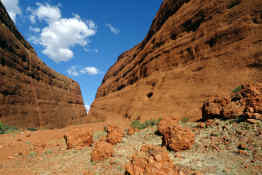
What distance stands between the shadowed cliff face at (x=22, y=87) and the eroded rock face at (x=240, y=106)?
57.0 feet

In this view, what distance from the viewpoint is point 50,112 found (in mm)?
22031

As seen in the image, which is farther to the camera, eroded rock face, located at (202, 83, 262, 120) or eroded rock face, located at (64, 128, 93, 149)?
eroded rock face, located at (64, 128, 93, 149)

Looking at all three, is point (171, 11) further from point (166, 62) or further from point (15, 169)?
point (15, 169)

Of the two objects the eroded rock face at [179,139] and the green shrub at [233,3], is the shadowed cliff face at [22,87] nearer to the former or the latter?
the eroded rock face at [179,139]

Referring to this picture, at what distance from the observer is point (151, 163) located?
2.16 metres

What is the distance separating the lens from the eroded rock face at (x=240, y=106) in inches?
159

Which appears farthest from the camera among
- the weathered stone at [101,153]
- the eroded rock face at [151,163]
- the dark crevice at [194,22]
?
the dark crevice at [194,22]

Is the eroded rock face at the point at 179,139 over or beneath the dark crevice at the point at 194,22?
beneath

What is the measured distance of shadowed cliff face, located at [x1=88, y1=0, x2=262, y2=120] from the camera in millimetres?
8016

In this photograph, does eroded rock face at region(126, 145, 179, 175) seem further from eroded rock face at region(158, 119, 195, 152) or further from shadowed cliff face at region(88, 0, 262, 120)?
shadowed cliff face at region(88, 0, 262, 120)

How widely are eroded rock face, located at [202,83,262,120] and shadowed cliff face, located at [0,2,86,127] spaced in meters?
17.4

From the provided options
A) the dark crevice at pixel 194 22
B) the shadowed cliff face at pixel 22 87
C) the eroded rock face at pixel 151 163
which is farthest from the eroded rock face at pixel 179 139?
the shadowed cliff face at pixel 22 87

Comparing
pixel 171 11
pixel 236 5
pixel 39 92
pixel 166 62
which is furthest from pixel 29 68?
pixel 236 5

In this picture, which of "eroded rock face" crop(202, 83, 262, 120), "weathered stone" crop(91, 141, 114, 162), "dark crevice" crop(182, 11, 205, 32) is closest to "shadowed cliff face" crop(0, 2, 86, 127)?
"weathered stone" crop(91, 141, 114, 162)
